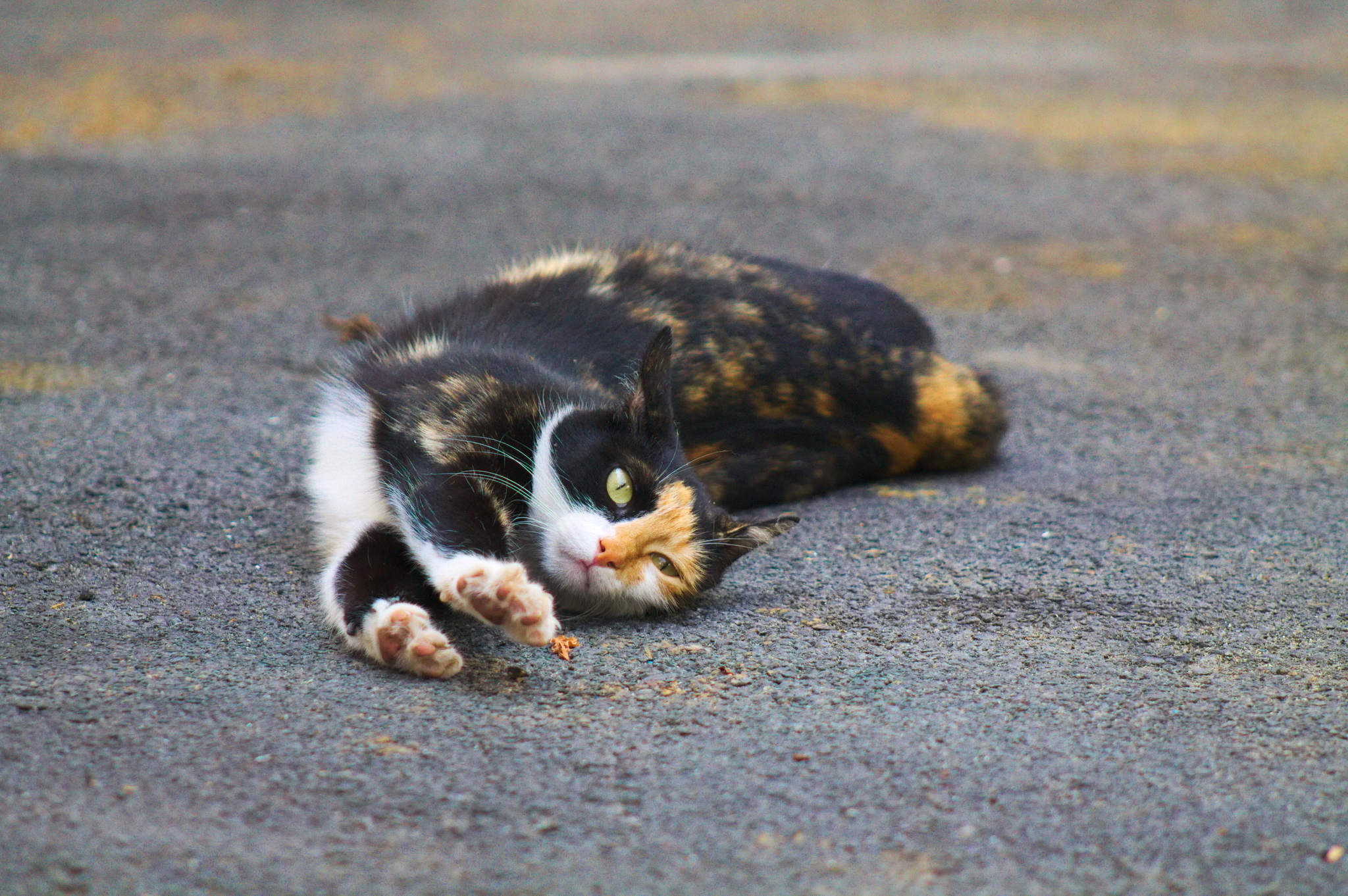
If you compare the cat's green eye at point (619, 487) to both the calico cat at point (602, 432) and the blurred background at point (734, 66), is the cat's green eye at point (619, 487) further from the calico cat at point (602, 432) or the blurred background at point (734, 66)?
the blurred background at point (734, 66)

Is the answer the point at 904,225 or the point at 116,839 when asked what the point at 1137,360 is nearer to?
the point at 904,225

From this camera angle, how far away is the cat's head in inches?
95.6

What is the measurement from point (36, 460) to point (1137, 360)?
13.1 ft

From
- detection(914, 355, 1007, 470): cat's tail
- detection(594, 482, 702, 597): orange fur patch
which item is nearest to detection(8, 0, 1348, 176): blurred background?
detection(914, 355, 1007, 470): cat's tail

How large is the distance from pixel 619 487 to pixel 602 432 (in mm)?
133

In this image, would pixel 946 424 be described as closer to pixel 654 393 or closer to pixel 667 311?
pixel 667 311

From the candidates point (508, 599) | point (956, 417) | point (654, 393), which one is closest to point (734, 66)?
point (956, 417)

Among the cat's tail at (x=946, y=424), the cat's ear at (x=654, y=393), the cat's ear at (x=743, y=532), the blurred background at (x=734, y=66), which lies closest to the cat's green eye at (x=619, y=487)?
the cat's ear at (x=654, y=393)

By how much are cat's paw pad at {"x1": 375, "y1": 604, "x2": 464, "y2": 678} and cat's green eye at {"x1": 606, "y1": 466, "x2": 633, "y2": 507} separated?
0.49 meters

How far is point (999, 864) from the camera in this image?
1.72m

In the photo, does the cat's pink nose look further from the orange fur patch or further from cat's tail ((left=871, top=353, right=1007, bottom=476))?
cat's tail ((left=871, top=353, right=1007, bottom=476))

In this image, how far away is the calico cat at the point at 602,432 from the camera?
2.41 metres

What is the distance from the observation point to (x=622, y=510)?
8.20 feet

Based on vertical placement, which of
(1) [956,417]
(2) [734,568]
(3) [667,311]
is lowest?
(2) [734,568]
